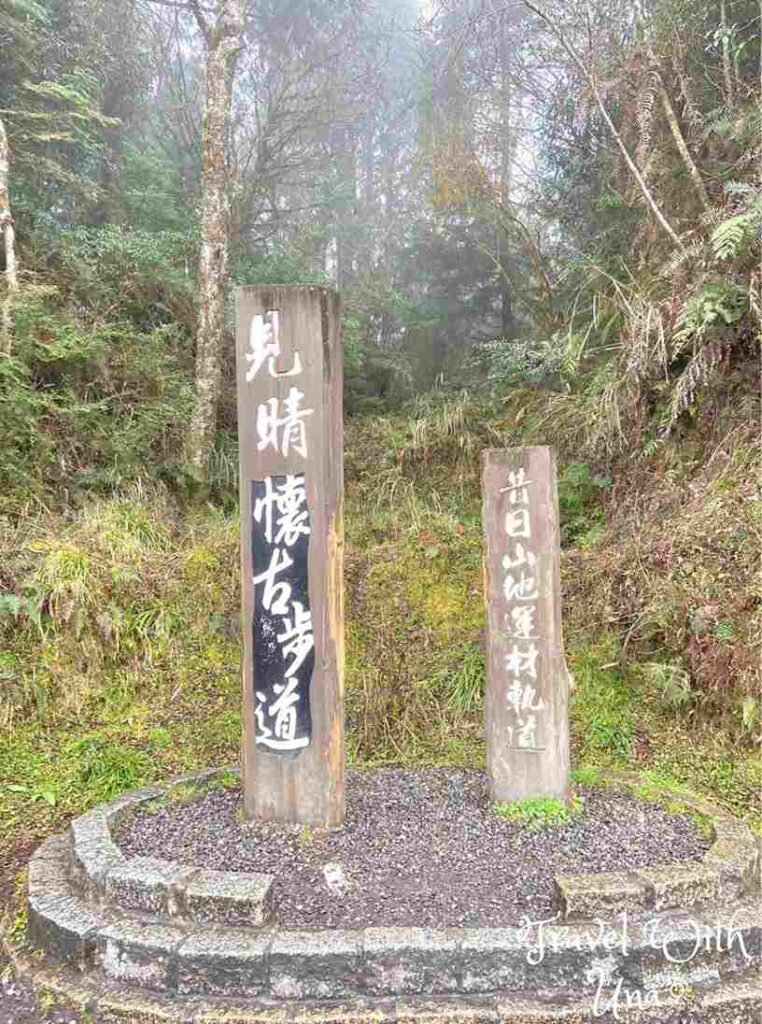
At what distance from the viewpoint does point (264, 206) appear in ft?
36.9

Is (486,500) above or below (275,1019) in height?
above

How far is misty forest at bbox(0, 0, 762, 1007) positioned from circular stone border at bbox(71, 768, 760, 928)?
2.95 ft

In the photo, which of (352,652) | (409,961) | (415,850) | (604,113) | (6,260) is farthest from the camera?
(6,260)

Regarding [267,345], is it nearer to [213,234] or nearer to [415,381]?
[213,234]

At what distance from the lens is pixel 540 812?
354 cm

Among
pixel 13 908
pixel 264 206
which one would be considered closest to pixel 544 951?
pixel 13 908

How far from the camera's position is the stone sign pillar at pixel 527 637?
11.8 feet

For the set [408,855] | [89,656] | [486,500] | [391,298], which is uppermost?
[391,298]

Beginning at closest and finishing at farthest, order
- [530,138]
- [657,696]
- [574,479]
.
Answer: [657,696] < [574,479] < [530,138]

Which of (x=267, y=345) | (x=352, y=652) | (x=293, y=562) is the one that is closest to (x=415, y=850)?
(x=293, y=562)

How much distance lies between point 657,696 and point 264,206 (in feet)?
32.2

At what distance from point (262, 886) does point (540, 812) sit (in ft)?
4.92

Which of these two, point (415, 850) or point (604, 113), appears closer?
point (415, 850)

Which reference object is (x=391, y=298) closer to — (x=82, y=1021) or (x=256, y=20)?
(x=256, y=20)
